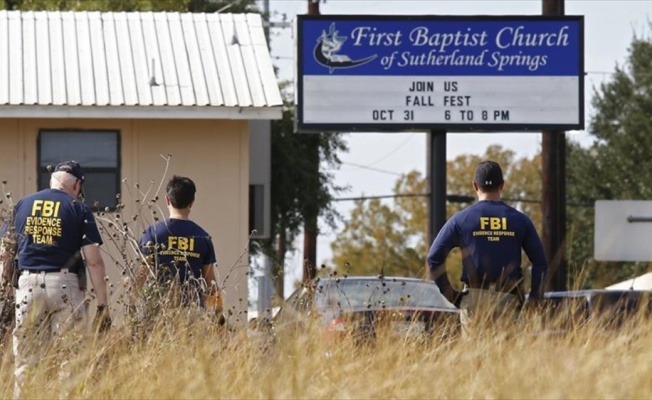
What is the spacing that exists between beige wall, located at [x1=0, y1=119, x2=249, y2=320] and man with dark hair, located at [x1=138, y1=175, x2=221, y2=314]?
9636 mm

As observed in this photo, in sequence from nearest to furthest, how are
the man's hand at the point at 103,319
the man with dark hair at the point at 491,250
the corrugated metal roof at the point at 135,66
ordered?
the man's hand at the point at 103,319
the man with dark hair at the point at 491,250
the corrugated metal roof at the point at 135,66

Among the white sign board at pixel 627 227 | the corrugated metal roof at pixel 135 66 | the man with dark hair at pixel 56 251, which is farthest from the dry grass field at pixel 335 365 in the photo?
the corrugated metal roof at pixel 135 66

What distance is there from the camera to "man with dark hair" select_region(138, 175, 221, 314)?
10.9 meters

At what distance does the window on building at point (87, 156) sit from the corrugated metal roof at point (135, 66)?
1.95 feet

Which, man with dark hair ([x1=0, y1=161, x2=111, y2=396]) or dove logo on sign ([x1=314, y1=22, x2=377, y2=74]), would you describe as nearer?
man with dark hair ([x1=0, y1=161, x2=111, y2=396])

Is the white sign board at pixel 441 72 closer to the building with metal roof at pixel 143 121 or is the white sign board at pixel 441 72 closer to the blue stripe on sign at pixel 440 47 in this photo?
the blue stripe on sign at pixel 440 47

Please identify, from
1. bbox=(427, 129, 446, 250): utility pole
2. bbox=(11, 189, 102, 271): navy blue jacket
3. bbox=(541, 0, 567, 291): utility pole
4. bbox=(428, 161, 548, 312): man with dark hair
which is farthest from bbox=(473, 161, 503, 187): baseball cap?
bbox=(541, 0, 567, 291): utility pole

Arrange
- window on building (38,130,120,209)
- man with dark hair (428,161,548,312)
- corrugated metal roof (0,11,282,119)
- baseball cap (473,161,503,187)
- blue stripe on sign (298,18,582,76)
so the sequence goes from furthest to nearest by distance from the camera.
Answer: blue stripe on sign (298,18,582,76) → window on building (38,130,120,209) → corrugated metal roof (0,11,282,119) → baseball cap (473,161,503,187) → man with dark hair (428,161,548,312)

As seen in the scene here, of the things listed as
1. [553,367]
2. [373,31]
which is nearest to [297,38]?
[373,31]

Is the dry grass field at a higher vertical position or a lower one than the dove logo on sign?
lower

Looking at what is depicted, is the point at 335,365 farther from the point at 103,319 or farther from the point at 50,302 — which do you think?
the point at 50,302

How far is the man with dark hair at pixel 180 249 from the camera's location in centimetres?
1087

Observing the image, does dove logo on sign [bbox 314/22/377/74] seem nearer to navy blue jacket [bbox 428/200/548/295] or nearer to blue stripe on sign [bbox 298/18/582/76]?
blue stripe on sign [bbox 298/18/582/76]

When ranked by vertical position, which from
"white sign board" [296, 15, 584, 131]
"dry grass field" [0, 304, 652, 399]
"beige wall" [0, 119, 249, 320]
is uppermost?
"white sign board" [296, 15, 584, 131]
